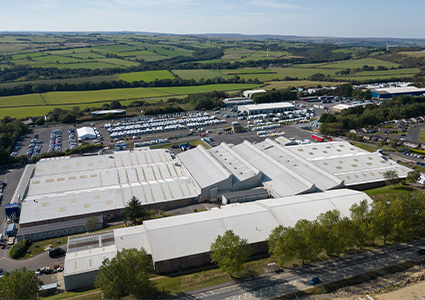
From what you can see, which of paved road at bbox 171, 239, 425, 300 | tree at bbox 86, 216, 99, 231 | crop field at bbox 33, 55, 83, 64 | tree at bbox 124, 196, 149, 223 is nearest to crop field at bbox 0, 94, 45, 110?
crop field at bbox 33, 55, 83, 64

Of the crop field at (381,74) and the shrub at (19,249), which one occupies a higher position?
the crop field at (381,74)

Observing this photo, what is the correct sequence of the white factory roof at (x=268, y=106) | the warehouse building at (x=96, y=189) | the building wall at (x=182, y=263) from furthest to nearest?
the white factory roof at (x=268, y=106)
the warehouse building at (x=96, y=189)
the building wall at (x=182, y=263)

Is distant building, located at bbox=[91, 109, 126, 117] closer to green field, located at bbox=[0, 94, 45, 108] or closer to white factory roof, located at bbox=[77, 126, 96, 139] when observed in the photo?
white factory roof, located at bbox=[77, 126, 96, 139]

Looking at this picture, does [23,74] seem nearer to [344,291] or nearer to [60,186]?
[60,186]

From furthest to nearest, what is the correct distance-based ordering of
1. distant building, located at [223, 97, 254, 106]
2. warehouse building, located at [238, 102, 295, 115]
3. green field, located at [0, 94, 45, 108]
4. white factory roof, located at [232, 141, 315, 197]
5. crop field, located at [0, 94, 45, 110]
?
distant building, located at [223, 97, 254, 106]
crop field, located at [0, 94, 45, 110]
green field, located at [0, 94, 45, 108]
warehouse building, located at [238, 102, 295, 115]
white factory roof, located at [232, 141, 315, 197]

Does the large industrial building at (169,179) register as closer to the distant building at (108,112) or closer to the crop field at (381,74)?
the distant building at (108,112)

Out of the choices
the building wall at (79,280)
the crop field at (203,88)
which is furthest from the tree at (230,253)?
the crop field at (203,88)

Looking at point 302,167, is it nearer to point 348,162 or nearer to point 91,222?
point 348,162
